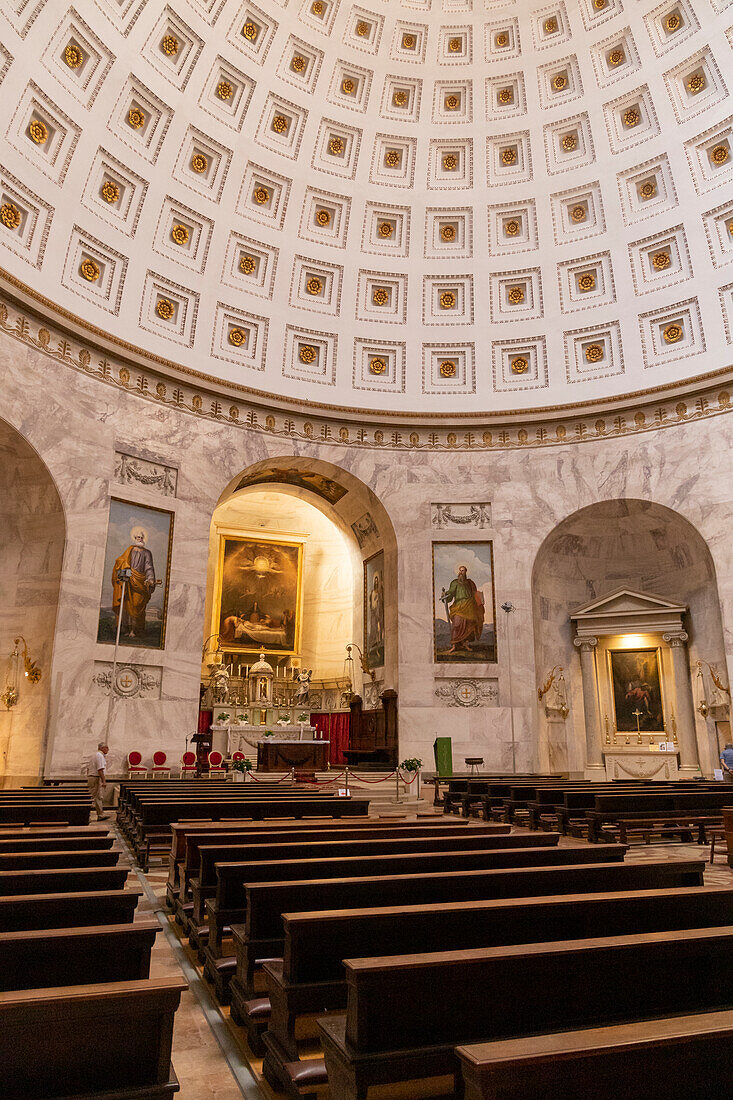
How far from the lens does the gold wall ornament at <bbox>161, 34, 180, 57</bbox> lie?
65.8 ft

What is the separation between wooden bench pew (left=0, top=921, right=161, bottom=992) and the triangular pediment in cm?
2202

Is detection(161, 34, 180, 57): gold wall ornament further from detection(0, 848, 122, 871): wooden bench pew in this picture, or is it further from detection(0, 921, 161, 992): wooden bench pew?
detection(0, 921, 161, 992): wooden bench pew

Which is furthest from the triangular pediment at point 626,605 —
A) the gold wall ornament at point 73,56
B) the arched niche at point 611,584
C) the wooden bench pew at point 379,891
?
the gold wall ornament at point 73,56

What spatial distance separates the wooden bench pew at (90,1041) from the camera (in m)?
2.08

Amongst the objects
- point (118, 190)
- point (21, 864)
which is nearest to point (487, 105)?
point (118, 190)

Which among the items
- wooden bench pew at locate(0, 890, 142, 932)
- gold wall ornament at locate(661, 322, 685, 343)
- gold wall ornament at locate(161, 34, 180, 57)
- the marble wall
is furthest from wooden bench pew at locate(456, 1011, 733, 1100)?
gold wall ornament at locate(161, 34, 180, 57)

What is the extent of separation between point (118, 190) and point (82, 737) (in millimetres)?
14729

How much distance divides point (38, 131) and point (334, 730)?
67.6 feet

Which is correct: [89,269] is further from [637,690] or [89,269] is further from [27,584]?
[637,690]

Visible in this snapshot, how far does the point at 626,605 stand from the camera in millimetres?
23109

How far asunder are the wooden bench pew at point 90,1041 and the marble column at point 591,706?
2234 centimetres

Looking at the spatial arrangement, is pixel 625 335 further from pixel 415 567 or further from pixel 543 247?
pixel 415 567

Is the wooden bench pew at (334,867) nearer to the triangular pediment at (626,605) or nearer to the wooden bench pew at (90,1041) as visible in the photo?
the wooden bench pew at (90,1041)

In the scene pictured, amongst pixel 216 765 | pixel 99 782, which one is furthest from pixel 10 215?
pixel 216 765
